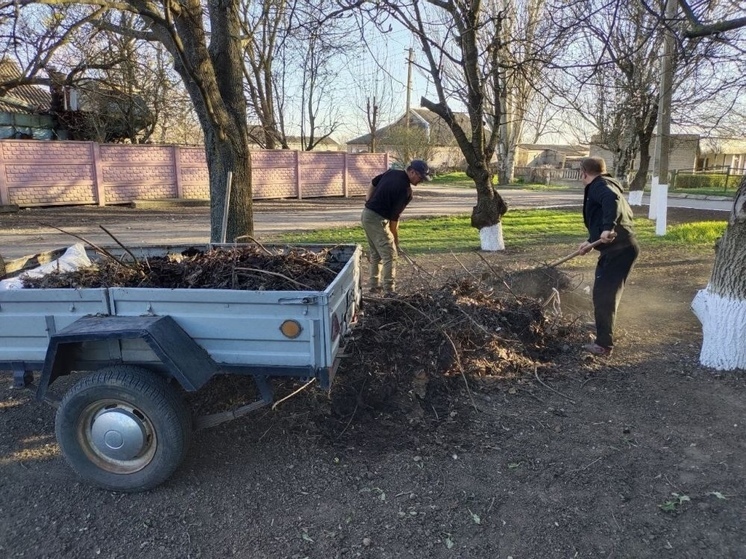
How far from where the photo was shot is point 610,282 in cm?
466

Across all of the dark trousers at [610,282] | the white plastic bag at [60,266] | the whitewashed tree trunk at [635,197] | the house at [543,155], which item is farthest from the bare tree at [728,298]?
the house at [543,155]

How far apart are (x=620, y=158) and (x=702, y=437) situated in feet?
58.7

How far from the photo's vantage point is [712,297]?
14.3ft

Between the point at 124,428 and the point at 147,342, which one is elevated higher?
the point at 147,342

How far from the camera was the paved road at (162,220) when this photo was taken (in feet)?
39.1

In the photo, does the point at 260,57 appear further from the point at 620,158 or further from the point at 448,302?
the point at 448,302

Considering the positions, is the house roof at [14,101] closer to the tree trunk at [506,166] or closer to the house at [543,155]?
the tree trunk at [506,166]

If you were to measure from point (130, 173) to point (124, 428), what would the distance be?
17.7 meters

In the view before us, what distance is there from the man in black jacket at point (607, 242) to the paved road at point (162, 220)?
21.4 feet

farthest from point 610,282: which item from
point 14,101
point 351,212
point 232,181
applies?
point 14,101

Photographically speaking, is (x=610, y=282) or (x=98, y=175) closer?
(x=610, y=282)

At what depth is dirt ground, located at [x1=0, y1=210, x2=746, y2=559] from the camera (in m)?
2.58

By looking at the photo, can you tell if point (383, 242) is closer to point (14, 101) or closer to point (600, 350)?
point (600, 350)

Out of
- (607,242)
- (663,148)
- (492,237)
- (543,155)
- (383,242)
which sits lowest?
(492,237)
